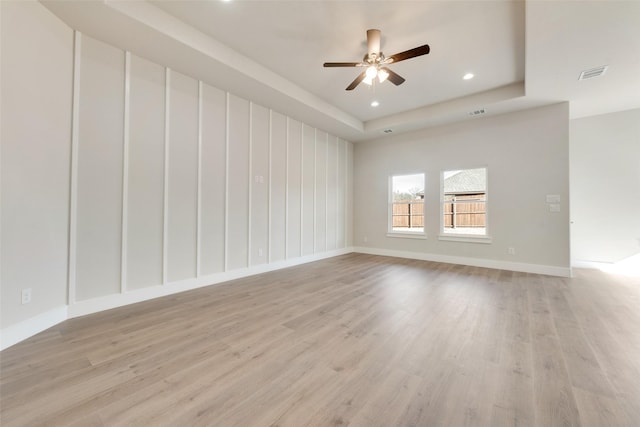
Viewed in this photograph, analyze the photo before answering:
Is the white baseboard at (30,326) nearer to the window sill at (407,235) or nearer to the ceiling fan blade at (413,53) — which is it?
the ceiling fan blade at (413,53)

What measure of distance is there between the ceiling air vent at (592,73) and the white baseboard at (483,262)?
10.0 ft

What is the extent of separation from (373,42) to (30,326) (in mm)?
4480

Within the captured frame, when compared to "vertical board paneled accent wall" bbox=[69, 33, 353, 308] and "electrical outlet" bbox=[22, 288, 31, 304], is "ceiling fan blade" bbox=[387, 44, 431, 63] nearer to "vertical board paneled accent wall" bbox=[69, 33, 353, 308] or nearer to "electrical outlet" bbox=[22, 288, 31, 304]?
"vertical board paneled accent wall" bbox=[69, 33, 353, 308]

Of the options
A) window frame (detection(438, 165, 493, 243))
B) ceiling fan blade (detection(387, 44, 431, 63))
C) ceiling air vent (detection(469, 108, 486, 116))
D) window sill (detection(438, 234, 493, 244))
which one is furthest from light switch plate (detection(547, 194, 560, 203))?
ceiling fan blade (detection(387, 44, 431, 63))

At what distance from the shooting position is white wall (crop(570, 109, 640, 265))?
471cm

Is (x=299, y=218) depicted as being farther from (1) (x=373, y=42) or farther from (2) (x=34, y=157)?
(2) (x=34, y=157)

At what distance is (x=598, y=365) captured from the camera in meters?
1.77

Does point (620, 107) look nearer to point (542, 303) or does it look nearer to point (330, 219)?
point (542, 303)

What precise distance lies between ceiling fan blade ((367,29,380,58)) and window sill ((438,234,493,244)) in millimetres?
4126

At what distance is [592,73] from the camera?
11.2ft

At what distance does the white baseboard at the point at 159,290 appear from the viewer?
2.65 metres

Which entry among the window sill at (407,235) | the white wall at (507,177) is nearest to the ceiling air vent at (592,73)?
the white wall at (507,177)

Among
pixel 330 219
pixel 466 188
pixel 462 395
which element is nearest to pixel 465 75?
pixel 466 188

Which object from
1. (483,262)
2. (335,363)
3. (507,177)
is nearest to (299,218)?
(335,363)
